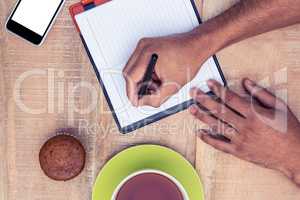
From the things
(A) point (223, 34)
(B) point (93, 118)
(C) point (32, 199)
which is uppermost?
(A) point (223, 34)

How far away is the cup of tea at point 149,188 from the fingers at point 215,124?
0.12 m

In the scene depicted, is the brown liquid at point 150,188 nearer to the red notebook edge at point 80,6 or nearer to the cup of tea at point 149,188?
the cup of tea at point 149,188

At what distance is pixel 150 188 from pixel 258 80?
25cm

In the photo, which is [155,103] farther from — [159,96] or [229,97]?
[229,97]

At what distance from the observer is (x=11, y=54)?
2.27 feet

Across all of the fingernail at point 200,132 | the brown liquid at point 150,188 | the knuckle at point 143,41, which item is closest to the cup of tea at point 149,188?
the brown liquid at point 150,188

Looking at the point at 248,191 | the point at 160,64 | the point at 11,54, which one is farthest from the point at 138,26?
the point at 248,191

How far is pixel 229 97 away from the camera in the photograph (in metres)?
0.70

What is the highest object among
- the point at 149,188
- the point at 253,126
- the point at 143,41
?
the point at 143,41

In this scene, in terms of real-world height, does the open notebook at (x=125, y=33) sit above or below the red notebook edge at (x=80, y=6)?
below

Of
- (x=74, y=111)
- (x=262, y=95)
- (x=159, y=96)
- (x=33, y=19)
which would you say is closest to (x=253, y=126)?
(x=262, y=95)

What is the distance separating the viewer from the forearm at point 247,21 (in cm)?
67

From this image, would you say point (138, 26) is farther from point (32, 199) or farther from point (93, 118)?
point (32, 199)

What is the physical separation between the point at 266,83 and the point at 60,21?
0.35 metres
